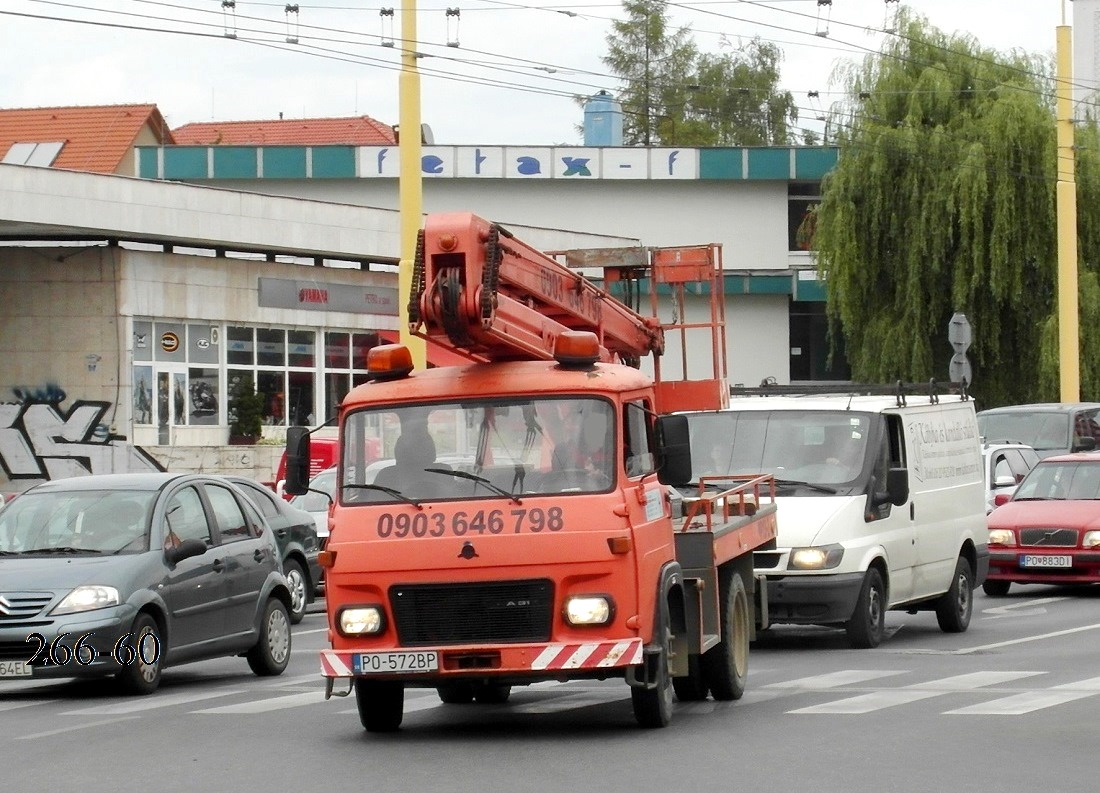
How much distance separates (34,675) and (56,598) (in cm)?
53

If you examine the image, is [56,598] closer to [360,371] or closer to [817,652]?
[817,652]

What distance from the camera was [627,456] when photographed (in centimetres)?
1106

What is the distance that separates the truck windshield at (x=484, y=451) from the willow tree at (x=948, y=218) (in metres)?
35.2

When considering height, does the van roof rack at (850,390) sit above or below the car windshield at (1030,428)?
above

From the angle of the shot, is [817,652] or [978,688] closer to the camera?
[978,688]

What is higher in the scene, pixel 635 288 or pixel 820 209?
pixel 820 209

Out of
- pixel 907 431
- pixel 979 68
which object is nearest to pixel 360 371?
pixel 979 68

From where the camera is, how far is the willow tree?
4538cm

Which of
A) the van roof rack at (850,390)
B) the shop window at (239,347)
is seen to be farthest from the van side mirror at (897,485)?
the shop window at (239,347)

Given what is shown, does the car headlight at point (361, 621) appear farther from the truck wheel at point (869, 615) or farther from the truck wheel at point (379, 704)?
the truck wheel at point (869, 615)

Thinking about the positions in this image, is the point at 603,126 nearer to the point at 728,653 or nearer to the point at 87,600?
the point at 87,600

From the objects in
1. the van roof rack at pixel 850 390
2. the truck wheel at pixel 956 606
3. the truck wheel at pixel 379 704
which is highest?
the van roof rack at pixel 850 390

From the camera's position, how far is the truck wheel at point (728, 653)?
12602 mm

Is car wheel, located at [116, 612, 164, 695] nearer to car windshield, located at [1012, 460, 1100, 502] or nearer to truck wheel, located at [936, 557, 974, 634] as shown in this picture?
truck wheel, located at [936, 557, 974, 634]
